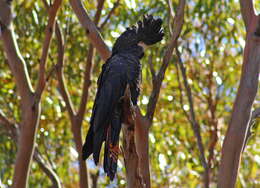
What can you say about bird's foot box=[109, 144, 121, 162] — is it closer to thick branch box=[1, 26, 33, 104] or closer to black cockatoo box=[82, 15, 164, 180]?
black cockatoo box=[82, 15, 164, 180]

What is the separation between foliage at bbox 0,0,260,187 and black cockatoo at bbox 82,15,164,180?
1.73 metres

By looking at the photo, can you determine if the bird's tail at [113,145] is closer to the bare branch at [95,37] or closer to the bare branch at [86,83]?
the bare branch at [95,37]

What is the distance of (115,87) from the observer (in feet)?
9.95

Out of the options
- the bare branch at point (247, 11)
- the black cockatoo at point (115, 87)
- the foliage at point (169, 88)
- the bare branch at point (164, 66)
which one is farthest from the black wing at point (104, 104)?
the foliage at point (169, 88)

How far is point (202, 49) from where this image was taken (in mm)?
5770

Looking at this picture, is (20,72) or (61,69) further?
(61,69)

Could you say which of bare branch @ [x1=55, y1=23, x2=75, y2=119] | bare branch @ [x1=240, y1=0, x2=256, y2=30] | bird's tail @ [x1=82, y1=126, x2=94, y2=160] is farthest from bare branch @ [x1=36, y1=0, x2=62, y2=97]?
bare branch @ [x1=240, y1=0, x2=256, y2=30]

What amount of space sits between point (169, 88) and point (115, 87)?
9.35ft

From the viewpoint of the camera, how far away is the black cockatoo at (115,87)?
284cm

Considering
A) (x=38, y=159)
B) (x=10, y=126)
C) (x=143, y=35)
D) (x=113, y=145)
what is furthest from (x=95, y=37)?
(x=10, y=126)

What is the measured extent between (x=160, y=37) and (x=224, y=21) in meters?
2.28

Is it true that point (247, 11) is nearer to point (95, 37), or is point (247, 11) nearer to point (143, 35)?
point (143, 35)

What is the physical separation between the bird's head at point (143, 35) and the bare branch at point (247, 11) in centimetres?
50

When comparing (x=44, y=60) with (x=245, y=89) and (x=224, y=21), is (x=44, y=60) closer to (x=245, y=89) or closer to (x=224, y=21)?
(x=245, y=89)
